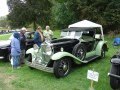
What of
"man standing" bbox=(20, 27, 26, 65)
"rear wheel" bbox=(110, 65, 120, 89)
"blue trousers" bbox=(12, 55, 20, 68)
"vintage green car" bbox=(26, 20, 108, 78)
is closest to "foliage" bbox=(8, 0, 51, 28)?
"man standing" bbox=(20, 27, 26, 65)

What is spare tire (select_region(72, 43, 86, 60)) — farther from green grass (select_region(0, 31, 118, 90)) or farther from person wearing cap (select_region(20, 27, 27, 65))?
person wearing cap (select_region(20, 27, 27, 65))

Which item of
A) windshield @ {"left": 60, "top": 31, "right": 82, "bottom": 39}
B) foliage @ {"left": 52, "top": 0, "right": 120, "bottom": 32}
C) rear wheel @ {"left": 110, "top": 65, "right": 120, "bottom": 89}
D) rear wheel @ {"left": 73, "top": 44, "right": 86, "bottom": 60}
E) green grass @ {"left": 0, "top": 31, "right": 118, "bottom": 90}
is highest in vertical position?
foliage @ {"left": 52, "top": 0, "right": 120, "bottom": 32}

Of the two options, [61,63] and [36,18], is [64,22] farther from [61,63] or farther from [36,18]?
[61,63]

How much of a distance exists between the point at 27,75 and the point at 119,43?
8.39m

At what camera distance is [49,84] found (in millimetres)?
7641

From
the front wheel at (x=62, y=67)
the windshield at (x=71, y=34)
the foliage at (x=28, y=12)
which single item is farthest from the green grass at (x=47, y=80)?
the foliage at (x=28, y=12)

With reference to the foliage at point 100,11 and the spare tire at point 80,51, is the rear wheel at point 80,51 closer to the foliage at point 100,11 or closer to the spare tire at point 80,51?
the spare tire at point 80,51

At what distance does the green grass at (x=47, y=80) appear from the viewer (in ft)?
24.2

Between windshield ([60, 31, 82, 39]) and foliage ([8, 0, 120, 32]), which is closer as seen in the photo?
windshield ([60, 31, 82, 39])

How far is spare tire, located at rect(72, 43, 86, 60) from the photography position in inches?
358

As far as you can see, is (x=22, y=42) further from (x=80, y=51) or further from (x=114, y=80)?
(x=114, y=80)

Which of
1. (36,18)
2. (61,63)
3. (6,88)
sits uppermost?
(36,18)

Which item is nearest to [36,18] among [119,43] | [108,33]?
[108,33]

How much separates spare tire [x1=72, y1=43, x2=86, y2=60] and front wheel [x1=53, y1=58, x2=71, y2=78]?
0.67 metres
